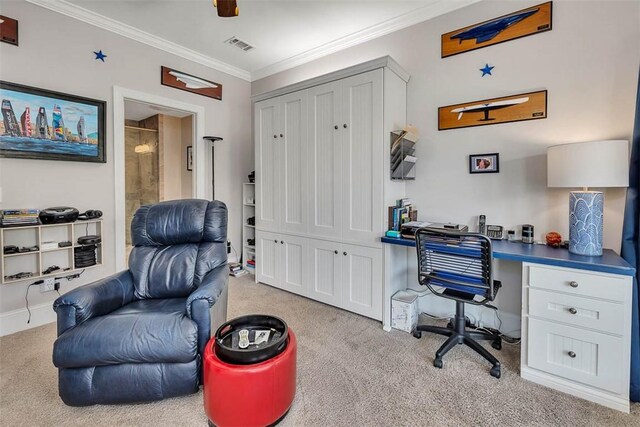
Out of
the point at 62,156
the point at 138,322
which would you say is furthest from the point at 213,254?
the point at 62,156

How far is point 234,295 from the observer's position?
3.24 metres

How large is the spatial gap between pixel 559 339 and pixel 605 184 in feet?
3.08

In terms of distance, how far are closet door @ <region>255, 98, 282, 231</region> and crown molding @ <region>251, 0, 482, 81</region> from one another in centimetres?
86

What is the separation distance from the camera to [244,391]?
134cm

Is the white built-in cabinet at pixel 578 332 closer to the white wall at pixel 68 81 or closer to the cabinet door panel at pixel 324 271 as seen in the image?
the cabinet door panel at pixel 324 271

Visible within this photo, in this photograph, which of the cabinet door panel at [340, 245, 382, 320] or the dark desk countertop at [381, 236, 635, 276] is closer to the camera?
the dark desk countertop at [381, 236, 635, 276]

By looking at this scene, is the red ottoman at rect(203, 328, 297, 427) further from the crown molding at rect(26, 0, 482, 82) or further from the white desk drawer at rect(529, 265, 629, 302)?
the crown molding at rect(26, 0, 482, 82)

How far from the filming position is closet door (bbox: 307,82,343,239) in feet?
8.98

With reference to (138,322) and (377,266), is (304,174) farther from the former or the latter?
(138,322)

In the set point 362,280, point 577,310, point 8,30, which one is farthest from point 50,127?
point 577,310

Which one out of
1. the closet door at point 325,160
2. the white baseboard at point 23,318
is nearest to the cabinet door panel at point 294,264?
the closet door at point 325,160

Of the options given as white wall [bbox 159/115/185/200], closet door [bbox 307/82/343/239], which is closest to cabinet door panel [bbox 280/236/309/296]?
closet door [bbox 307/82/343/239]

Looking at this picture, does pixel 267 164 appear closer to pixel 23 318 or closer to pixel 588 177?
pixel 23 318

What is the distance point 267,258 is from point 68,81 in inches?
99.5
